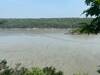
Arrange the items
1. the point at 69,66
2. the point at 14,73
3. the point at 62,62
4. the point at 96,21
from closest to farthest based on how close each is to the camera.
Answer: the point at 14,73, the point at 96,21, the point at 69,66, the point at 62,62

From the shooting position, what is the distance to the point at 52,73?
9320 mm

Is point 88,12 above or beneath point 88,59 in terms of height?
above

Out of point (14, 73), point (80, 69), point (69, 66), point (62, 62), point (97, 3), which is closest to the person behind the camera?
point (14, 73)

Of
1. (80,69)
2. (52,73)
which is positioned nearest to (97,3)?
(52,73)

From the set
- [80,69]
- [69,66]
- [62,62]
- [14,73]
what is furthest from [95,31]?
[62,62]

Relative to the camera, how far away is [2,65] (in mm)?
8977

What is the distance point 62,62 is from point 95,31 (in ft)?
37.6

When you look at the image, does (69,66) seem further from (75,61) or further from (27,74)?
(27,74)

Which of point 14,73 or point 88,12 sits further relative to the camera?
point 88,12

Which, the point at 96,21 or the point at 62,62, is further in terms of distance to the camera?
the point at 62,62

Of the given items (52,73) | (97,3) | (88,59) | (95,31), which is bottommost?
(88,59)

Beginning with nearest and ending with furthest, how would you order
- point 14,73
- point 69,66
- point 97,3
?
1. point 14,73
2. point 97,3
3. point 69,66

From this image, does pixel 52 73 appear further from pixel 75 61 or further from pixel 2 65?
pixel 75 61

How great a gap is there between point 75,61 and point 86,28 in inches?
450
